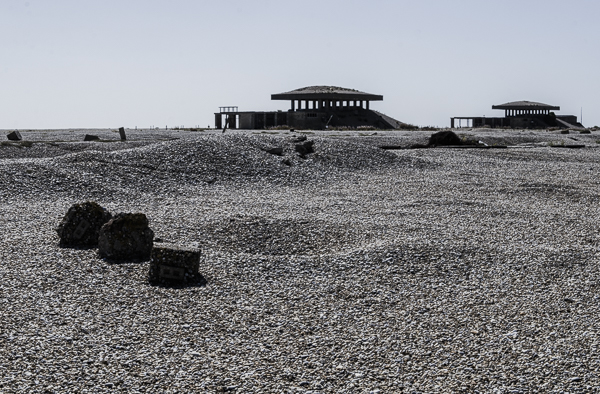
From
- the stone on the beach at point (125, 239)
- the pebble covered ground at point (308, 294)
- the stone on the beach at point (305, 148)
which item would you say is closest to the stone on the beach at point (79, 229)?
the pebble covered ground at point (308, 294)

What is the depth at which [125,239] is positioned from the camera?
9398 mm

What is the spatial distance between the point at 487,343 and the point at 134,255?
5.11 metres

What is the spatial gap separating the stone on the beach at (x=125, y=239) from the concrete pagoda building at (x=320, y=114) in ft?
142

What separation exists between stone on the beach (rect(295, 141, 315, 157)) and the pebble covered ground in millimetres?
4859

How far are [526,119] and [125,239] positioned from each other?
61055mm

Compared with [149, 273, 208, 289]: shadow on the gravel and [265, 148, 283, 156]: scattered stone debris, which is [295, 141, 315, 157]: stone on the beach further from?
[149, 273, 208, 289]: shadow on the gravel

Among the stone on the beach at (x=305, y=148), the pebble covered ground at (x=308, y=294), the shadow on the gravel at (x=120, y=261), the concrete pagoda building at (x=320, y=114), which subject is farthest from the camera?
the concrete pagoda building at (x=320, y=114)

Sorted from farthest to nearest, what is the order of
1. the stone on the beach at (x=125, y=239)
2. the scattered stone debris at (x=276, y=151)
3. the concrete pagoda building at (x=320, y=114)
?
the concrete pagoda building at (x=320, y=114) < the scattered stone debris at (x=276, y=151) < the stone on the beach at (x=125, y=239)

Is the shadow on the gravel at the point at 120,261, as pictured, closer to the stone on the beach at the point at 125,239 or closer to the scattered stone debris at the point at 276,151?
the stone on the beach at the point at 125,239

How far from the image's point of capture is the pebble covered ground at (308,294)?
18.8 ft

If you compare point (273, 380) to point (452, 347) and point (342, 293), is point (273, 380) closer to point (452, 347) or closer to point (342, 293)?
point (452, 347)

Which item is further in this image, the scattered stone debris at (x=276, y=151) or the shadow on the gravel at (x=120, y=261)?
the scattered stone debris at (x=276, y=151)

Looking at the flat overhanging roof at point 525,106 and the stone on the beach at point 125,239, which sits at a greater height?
the flat overhanging roof at point 525,106

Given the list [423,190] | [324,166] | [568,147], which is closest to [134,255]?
[423,190]
